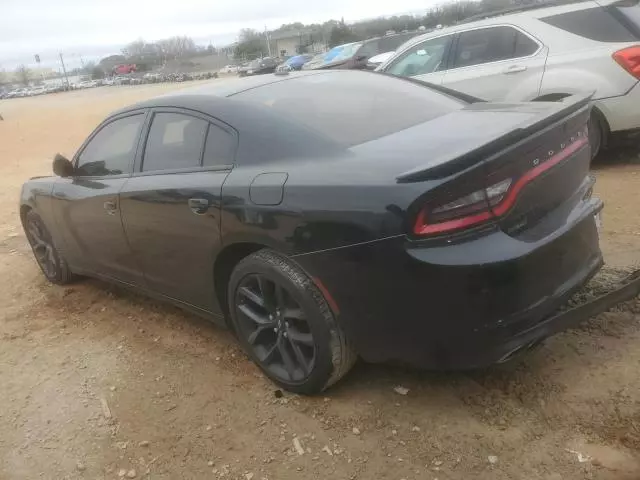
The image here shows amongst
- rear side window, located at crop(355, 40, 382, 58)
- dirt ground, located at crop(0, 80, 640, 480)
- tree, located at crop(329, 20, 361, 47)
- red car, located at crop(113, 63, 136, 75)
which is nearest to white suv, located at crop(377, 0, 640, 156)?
dirt ground, located at crop(0, 80, 640, 480)

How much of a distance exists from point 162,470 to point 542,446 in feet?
5.26

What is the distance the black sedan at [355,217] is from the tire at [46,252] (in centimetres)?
132

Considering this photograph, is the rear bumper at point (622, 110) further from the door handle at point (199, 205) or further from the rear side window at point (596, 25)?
the door handle at point (199, 205)

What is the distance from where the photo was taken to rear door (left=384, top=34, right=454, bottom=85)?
718 centimetres

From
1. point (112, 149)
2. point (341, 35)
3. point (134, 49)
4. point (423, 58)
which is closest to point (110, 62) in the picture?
point (134, 49)

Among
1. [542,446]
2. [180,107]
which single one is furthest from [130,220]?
[542,446]

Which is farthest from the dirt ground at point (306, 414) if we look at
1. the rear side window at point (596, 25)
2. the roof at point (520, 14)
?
the roof at point (520, 14)

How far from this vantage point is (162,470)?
107 inches

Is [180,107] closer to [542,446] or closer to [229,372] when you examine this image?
[229,372]

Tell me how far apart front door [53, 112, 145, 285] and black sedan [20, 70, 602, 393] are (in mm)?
41

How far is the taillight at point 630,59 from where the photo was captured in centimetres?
579

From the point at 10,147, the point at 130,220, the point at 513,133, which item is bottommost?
the point at 10,147

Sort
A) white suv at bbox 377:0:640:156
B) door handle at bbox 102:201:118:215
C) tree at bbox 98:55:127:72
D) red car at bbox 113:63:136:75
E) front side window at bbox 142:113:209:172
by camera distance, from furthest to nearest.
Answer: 1. tree at bbox 98:55:127:72
2. red car at bbox 113:63:136:75
3. white suv at bbox 377:0:640:156
4. door handle at bbox 102:201:118:215
5. front side window at bbox 142:113:209:172

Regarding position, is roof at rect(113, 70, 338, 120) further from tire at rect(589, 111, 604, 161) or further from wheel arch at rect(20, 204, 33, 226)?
tire at rect(589, 111, 604, 161)
